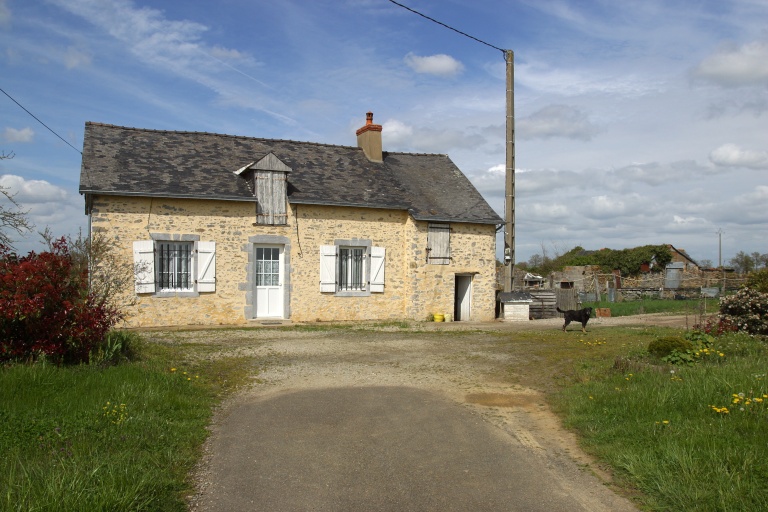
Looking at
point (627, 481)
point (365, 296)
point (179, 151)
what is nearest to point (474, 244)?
point (365, 296)

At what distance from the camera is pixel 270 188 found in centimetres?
1647

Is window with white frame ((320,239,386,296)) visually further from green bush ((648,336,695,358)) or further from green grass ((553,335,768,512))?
green grass ((553,335,768,512))

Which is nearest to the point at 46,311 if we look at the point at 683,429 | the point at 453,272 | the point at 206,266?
the point at 683,429

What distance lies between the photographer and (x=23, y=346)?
732 cm

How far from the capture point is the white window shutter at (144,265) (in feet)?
49.5

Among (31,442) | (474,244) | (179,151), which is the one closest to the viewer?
(31,442)

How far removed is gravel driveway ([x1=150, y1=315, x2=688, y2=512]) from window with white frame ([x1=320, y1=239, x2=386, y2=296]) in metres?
2.15

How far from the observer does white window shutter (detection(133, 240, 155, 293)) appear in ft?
49.5

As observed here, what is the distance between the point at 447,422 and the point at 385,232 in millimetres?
11719

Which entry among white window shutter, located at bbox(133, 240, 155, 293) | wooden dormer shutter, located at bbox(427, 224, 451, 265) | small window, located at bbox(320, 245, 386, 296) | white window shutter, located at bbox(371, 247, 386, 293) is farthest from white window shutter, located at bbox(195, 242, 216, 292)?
wooden dormer shutter, located at bbox(427, 224, 451, 265)

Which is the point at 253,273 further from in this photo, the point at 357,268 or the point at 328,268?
the point at 357,268

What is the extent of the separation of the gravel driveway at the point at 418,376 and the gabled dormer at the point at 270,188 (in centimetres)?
322

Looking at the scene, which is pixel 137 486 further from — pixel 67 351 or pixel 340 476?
pixel 67 351

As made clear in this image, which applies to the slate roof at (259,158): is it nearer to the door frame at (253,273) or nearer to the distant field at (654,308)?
the door frame at (253,273)
